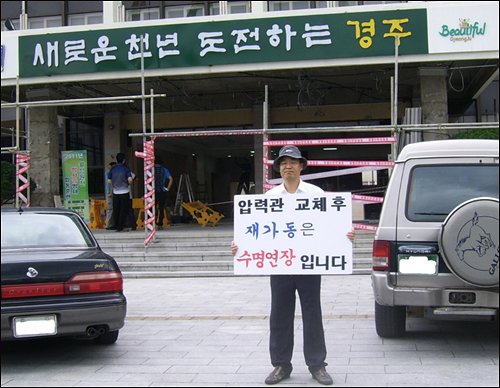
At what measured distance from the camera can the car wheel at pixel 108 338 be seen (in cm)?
591

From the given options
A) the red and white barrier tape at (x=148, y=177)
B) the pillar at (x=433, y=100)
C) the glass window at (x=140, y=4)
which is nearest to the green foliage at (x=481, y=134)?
the pillar at (x=433, y=100)

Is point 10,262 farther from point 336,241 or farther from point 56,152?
point 56,152

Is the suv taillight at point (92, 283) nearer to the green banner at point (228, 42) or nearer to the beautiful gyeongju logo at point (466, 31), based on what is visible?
the green banner at point (228, 42)

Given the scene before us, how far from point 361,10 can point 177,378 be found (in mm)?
9378

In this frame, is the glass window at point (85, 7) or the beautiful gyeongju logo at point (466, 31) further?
the glass window at point (85, 7)

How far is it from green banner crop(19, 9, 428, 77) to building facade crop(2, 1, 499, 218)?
2 centimetres

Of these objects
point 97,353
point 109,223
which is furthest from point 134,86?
point 97,353

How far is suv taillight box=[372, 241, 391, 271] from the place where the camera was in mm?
5254

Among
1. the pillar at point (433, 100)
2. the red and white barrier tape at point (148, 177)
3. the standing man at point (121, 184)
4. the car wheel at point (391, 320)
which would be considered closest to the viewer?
the car wheel at point (391, 320)

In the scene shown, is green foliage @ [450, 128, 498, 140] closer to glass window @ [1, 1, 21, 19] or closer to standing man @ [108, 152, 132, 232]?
standing man @ [108, 152, 132, 232]

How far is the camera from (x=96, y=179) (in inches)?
705

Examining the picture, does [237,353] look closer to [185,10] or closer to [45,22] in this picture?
[185,10]

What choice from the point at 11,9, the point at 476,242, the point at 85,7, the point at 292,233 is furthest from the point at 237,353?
the point at 11,9

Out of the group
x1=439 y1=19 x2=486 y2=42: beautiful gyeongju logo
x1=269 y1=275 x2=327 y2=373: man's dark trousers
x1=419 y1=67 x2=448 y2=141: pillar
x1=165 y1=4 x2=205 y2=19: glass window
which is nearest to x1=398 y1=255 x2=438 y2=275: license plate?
x1=269 y1=275 x2=327 y2=373: man's dark trousers
